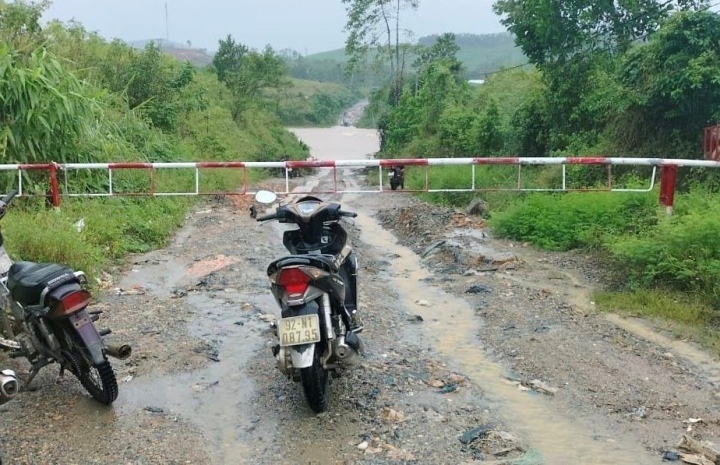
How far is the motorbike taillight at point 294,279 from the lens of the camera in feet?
13.0

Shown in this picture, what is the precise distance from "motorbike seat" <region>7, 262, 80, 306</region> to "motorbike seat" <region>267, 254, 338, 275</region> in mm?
1156

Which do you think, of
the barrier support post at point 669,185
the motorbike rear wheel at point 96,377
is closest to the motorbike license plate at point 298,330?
the motorbike rear wheel at point 96,377

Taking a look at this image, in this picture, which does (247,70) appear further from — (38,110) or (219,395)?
(219,395)

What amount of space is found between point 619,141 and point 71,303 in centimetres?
1170

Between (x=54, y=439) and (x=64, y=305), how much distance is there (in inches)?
28.9

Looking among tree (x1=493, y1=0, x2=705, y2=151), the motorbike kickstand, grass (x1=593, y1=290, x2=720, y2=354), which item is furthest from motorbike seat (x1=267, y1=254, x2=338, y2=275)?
tree (x1=493, y1=0, x2=705, y2=151)

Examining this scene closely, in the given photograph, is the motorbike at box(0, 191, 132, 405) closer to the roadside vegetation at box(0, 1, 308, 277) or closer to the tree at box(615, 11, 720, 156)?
the roadside vegetation at box(0, 1, 308, 277)

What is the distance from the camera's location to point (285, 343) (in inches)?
153

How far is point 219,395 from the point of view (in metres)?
4.63

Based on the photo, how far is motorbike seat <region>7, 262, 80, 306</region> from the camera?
399 cm

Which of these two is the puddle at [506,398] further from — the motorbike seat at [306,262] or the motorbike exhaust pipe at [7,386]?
the motorbike exhaust pipe at [7,386]

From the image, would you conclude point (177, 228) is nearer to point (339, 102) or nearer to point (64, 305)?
point (64, 305)

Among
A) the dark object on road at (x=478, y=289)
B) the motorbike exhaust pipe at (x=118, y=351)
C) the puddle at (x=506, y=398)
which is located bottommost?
the puddle at (x=506, y=398)

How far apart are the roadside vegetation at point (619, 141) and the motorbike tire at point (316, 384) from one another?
3.49 meters
